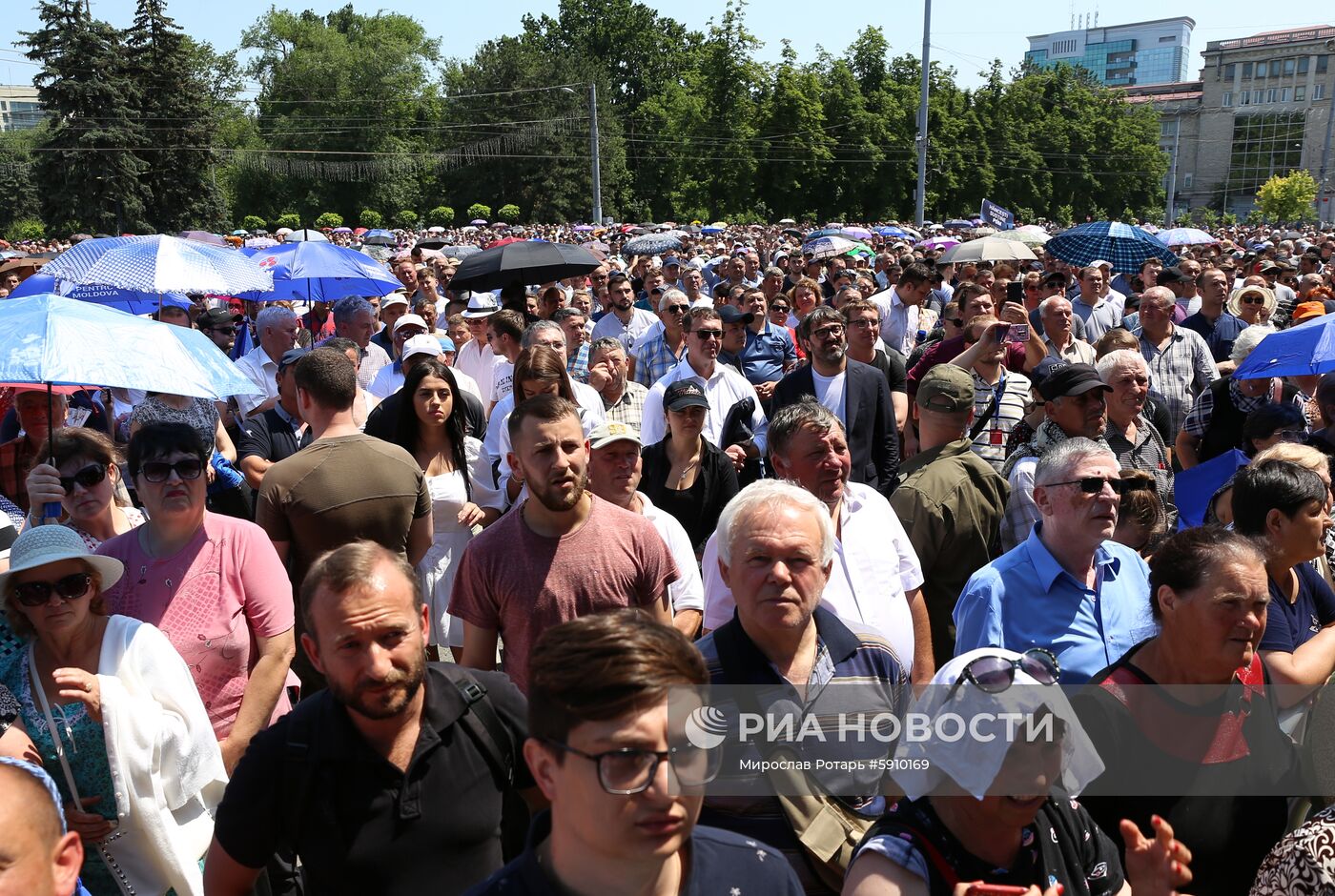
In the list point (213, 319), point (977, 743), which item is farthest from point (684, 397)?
point (213, 319)

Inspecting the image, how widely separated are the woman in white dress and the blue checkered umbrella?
7612 mm

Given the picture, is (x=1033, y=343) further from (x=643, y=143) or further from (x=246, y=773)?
(x=643, y=143)

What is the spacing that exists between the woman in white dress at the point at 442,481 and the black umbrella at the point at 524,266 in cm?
389

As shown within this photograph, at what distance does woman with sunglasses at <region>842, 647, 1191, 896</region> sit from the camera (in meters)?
2.15

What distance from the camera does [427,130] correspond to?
7981cm

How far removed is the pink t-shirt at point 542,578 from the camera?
3.51 meters

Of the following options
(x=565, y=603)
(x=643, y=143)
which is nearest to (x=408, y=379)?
(x=565, y=603)

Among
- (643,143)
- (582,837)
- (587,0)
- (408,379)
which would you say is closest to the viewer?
(582,837)

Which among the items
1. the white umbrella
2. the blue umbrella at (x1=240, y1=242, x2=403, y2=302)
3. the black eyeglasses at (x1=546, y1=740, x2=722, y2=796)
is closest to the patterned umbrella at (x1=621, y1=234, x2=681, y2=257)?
the white umbrella

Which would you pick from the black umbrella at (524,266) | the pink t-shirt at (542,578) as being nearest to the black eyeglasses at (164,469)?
the pink t-shirt at (542,578)

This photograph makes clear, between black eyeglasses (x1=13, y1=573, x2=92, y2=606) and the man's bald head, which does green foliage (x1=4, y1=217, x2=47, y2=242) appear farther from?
the man's bald head

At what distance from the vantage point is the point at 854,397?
631cm

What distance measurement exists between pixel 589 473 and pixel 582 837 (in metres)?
2.65

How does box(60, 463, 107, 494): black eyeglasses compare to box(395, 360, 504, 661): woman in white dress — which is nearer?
box(60, 463, 107, 494): black eyeglasses
